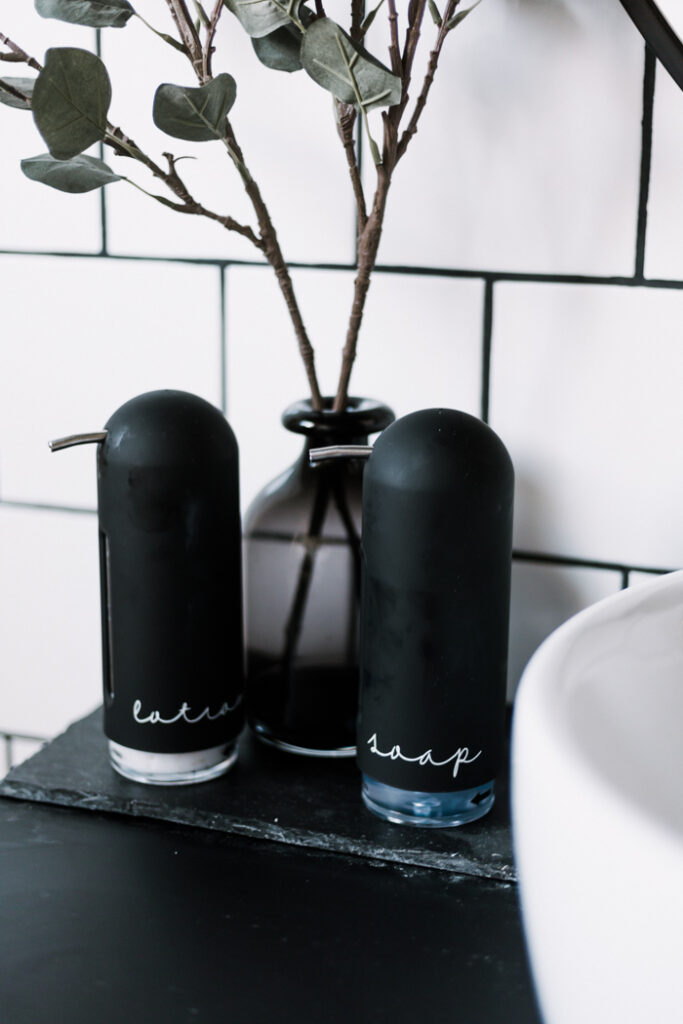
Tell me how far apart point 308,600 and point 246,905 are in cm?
16

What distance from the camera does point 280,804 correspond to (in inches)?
20.1

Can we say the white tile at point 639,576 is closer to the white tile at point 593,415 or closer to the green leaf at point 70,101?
the white tile at point 593,415

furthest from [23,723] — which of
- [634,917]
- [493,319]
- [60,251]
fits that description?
[634,917]

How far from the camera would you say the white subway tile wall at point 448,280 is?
53 cm

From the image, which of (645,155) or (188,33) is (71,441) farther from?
(645,155)

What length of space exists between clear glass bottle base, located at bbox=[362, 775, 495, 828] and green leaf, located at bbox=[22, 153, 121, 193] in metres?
0.28

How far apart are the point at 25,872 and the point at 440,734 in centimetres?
18

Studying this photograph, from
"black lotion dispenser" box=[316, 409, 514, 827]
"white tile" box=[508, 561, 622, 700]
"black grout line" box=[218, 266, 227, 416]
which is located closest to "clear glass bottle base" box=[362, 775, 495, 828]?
"black lotion dispenser" box=[316, 409, 514, 827]

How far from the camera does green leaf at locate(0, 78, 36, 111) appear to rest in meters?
0.48

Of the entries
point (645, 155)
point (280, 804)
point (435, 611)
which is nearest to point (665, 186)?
point (645, 155)

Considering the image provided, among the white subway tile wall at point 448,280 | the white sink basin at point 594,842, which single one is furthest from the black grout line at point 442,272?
the white sink basin at point 594,842

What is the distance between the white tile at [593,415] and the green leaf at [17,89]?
0.23 m

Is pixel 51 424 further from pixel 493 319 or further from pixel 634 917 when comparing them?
pixel 634 917

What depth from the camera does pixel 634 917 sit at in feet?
0.82
